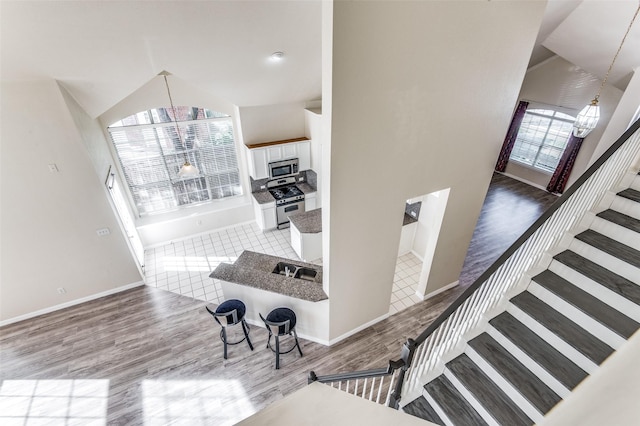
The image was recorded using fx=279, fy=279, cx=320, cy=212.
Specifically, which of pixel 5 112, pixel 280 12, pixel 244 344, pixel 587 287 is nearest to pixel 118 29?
pixel 280 12

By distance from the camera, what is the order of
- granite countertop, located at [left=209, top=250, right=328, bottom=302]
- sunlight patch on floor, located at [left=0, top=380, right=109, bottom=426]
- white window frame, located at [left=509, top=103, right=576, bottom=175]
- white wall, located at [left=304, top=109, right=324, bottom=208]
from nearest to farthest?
1. sunlight patch on floor, located at [left=0, top=380, right=109, bottom=426]
2. granite countertop, located at [left=209, top=250, right=328, bottom=302]
3. white wall, located at [left=304, top=109, right=324, bottom=208]
4. white window frame, located at [left=509, top=103, right=576, bottom=175]

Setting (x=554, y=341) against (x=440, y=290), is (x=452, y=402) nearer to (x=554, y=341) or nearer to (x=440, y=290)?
(x=554, y=341)

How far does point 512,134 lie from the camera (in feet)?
29.5

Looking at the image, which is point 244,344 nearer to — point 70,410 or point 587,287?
point 70,410

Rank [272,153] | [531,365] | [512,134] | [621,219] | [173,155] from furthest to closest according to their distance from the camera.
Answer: [512,134] < [272,153] < [173,155] < [621,219] < [531,365]

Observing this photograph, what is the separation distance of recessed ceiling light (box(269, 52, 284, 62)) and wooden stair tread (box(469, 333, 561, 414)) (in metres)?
4.44

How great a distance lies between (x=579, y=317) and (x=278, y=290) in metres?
3.19

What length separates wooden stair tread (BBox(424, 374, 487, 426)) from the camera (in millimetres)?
2246

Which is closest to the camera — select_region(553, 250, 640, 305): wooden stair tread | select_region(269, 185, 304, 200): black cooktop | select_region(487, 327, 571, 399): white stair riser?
select_region(487, 327, 571, 399): white stair riser

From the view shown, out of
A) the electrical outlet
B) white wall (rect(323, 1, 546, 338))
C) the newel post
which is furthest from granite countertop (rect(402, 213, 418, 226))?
the electrical outlet

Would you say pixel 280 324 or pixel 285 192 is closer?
pixel 280 324

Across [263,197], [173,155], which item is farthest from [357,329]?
[173,155]

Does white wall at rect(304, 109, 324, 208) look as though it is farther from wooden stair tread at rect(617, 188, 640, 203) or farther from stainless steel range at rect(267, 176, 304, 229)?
wooden stair tread at rect(617, 188, 640, 203)

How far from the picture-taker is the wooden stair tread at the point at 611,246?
2.23m
